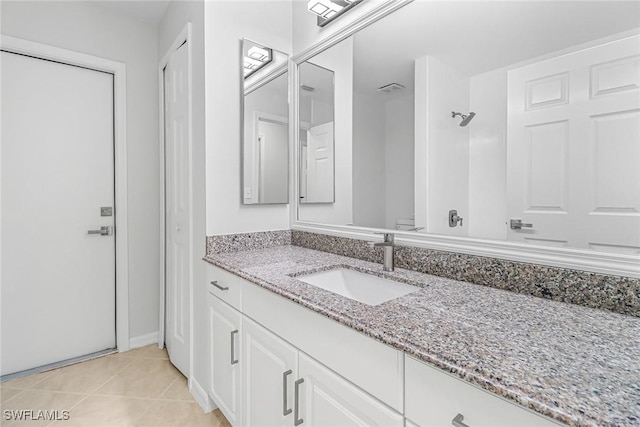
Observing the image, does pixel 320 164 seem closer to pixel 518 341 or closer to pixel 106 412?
pixel 518 341

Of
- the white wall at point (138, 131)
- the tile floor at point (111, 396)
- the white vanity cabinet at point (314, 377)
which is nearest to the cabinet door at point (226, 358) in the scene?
the white vanity cabinet at point (314, 377)

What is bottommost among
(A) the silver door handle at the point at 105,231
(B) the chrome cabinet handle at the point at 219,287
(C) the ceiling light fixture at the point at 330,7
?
(B) the chrome cabinet handle at the point at 219,287

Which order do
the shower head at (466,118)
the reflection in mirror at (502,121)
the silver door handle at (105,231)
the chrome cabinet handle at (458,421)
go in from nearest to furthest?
the chrome cabinet handle at (458,421) < the reflection in mirror at (502,121) < the shower head at (466,118) < the silver door handle at (105,231)

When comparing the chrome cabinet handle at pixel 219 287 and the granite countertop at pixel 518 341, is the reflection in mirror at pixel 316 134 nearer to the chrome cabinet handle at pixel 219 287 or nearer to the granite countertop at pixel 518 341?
the chrome cabinet handle at pixel 219 287

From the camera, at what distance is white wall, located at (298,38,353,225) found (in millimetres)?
1670

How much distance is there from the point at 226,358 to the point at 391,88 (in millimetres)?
1496

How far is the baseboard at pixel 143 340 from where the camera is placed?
2.38 metres

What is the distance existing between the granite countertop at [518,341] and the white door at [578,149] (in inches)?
9.7

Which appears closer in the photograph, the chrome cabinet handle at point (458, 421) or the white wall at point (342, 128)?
the chrome cabinet handle at point (458, 421)

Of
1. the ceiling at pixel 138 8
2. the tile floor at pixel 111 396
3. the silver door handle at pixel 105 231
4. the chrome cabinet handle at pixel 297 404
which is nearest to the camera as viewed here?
the chrome cabinet handle at pixel 297 404

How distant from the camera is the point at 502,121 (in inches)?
42.8

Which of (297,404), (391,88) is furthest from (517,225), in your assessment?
(297,404)

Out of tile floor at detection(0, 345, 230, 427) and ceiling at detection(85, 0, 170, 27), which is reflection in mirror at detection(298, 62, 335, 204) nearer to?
ceiling at detection(85, 0, 170, 27)

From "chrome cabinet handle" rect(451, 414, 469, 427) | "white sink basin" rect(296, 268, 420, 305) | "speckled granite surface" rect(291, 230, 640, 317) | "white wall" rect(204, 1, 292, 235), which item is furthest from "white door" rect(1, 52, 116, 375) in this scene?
"chrome cabinet handle" rect(451, 414, 469, 427)
